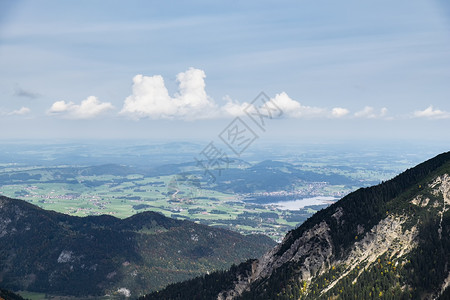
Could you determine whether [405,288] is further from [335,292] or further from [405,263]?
[335,292]

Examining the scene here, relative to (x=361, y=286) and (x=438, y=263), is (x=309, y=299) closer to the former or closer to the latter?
Answer: (x=361, y=286)

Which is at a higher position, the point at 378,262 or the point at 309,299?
the point at 378,262

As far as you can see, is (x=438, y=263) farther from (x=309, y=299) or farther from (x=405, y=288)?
(x=309, y=299)

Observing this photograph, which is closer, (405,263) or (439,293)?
(439,293)

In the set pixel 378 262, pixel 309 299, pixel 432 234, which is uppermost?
pixel 432 234

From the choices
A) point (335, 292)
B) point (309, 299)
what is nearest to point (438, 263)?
point (335, 292)

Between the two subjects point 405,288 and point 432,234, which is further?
point 432,234

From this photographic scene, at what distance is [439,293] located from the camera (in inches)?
6777

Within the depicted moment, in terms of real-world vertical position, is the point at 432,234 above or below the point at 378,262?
above

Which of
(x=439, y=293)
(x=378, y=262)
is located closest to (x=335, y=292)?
(x=378, y=262)

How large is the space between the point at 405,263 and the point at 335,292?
110 ft

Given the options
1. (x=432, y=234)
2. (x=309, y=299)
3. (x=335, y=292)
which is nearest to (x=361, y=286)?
(x=335, y=292)

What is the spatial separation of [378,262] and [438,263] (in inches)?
1034

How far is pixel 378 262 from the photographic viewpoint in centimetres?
19950
